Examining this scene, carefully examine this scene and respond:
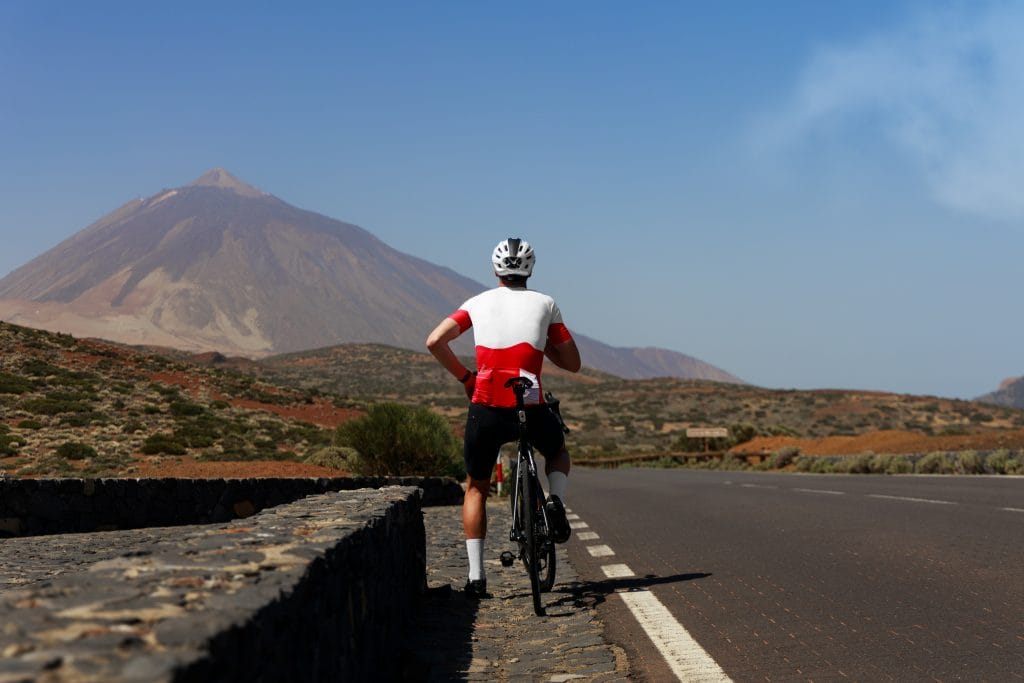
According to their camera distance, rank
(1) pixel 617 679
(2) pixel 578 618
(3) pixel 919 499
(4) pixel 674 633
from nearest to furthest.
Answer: (1) pixel 617 679
(4) pixel 674 633
(2) pixel 578 618
(3) pixel 919 499

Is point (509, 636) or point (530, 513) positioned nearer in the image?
point (509, 636)

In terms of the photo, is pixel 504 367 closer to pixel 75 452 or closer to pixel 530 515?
pixel 530 515

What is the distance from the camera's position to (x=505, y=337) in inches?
301

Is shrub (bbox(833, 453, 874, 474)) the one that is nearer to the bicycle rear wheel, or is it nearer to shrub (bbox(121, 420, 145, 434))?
the bicycle rear wheel

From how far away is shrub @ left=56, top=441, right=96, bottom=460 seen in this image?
3803cm

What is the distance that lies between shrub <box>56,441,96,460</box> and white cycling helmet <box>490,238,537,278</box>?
109 feet

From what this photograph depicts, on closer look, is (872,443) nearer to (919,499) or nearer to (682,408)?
(919,499)

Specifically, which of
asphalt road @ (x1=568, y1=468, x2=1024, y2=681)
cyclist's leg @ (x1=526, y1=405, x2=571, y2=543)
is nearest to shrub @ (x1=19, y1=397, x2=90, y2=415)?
asphalt road @ (x1=568, y1=468, x2=1024, y2=681)

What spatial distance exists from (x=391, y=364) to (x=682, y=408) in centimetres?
4695

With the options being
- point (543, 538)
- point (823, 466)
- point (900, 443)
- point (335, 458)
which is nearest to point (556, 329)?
point (543, 538)

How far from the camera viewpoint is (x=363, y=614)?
189 inches

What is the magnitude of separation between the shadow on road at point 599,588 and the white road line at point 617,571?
0.54 feet

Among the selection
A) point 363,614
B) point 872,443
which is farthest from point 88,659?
point 872,443

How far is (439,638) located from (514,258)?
2514 millimetres
